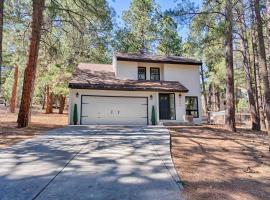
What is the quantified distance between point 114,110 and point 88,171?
11.8 meters

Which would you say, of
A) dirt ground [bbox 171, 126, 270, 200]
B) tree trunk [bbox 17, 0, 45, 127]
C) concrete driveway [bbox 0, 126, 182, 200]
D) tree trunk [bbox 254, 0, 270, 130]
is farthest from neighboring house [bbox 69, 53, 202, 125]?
tree trunk [bbox 254, 0, 270, 130]

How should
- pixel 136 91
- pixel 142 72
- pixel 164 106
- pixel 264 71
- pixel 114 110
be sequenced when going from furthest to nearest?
pixel 142 72
pixel 164 106
pixel 136 91
pixel 114 110
pixel 264 71

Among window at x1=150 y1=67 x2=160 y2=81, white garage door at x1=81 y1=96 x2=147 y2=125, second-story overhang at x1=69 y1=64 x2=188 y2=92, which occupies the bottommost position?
white garage door at x1=81 y1=96 x2=147 y2=125

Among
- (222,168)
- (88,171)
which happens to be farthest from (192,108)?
(88,171)

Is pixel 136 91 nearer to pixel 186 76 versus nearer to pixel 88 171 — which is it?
pixel 186 76

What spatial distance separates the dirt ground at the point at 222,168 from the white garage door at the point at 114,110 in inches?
300

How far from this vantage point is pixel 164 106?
1886 cm

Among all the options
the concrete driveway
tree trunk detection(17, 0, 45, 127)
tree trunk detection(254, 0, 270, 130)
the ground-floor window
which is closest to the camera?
the concrete driveway

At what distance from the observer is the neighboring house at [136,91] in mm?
17344

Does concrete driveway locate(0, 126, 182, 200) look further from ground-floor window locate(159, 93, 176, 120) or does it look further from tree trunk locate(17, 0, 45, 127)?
ground-floor window locate(159, 93, 176, 120)

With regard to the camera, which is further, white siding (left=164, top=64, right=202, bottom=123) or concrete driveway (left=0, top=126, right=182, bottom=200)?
white siding (left=164, top=64, right=202, bottom=123)

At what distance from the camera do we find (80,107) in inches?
675

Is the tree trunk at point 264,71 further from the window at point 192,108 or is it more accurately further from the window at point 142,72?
the window at point 142,72

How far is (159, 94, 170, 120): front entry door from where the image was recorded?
738 inches
